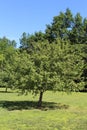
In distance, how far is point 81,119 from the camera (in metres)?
17.6

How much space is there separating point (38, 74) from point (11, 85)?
10.1 feet

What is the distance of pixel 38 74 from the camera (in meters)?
22.6

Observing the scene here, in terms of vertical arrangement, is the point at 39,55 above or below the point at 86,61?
below

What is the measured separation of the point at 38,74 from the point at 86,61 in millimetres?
32732

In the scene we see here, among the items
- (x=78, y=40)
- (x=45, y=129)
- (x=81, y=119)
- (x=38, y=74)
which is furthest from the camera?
(x=78, y=40)

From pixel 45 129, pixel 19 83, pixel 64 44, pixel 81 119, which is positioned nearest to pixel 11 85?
pixel 19 83

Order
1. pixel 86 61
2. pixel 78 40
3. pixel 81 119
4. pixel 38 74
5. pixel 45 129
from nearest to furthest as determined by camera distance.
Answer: pixel 45 129 < pixel 81 119 < pixel 38 74 < pixel 86 61 < pixel 78 40

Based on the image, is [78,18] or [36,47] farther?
[78,18]

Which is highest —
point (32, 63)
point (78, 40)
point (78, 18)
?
point (78, 18)

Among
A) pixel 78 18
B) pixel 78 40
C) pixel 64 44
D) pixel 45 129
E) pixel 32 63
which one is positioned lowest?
pixel 45 129

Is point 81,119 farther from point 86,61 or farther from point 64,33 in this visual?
point 64,33

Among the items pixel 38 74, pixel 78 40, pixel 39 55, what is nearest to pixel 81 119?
pixel 38 74

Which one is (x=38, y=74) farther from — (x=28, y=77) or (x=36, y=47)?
(x=36, y=47)

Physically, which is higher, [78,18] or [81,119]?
[78,18]
